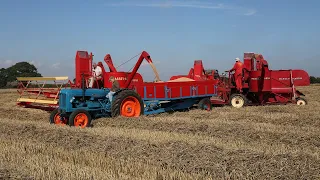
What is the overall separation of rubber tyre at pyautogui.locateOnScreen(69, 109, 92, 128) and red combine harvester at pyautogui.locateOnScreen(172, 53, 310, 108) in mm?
5636

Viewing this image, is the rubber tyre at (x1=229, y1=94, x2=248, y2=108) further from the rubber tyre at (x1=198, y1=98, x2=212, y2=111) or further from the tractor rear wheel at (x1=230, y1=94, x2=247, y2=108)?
the rubber tyre at (x1=198, y1=98, x2=212, y2=111)

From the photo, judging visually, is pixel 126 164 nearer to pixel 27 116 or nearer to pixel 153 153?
pixel 153 153

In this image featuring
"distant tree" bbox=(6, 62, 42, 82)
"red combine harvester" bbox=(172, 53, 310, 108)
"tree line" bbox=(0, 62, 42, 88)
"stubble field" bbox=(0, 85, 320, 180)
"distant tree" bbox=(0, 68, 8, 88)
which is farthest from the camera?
"distant tree" bbox=(6, 62, 42, 82)

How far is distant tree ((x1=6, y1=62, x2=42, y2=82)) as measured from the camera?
63.4 metres

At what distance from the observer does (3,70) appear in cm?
6362

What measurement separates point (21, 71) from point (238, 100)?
62423mm

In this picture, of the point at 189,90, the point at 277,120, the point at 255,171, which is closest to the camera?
the point at 255,171

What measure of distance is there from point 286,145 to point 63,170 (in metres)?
3.58

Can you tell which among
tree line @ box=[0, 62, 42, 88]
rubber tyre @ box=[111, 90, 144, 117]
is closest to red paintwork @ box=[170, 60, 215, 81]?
rubber tyre @ box=[111, 90, 144, 117]

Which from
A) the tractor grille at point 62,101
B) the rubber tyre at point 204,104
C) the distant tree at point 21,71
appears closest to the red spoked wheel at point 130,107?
the tractor grille at point 62,101

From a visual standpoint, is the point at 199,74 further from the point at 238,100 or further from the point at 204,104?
the point at 204,104

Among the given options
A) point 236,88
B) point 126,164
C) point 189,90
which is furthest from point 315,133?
point 236,88

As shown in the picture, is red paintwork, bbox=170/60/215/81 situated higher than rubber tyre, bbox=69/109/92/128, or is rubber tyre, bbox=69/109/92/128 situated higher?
red paintwork, bbox=170/60/215/81

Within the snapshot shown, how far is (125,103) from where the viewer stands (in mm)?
9742
